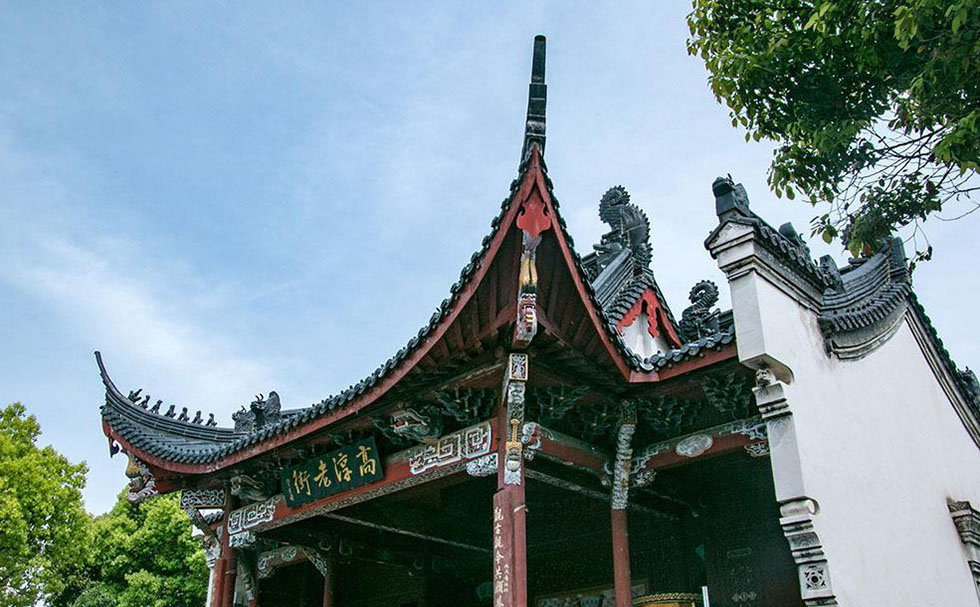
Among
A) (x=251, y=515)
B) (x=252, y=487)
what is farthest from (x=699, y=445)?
(x=251, y=515)

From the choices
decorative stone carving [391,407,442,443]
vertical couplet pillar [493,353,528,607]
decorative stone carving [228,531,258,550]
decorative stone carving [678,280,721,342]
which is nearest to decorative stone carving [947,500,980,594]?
decorative stone carving [678,280,721,342]

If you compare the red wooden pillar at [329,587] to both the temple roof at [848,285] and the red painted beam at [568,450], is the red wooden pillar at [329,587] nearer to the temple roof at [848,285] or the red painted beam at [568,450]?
the red painted beam at [568,450]

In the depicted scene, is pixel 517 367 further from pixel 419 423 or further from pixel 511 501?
pixel 419 423

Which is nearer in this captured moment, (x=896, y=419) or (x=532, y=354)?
(x=532, y=354)

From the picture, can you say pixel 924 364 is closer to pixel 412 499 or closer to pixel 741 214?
pixel 741 214

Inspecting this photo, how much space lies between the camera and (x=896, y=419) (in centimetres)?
768

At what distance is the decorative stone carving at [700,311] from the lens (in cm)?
915

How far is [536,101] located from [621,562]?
3797mm

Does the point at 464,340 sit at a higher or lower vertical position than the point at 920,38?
lower

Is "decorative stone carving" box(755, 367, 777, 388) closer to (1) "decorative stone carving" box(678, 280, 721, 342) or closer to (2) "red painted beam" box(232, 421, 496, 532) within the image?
(2) "red painted beam" box(232, 421, 496, 532)

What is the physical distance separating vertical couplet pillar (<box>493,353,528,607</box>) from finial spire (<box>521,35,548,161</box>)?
5.19 ft

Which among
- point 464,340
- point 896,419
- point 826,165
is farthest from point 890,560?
point 464,340

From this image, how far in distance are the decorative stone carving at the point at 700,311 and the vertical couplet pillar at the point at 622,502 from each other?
252cm

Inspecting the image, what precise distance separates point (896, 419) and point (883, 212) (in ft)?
8.73
